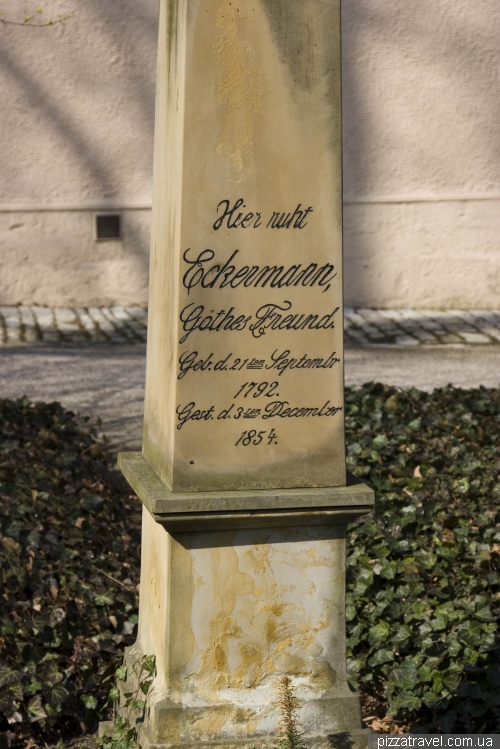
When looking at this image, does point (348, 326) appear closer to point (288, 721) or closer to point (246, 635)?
point (246, 635)

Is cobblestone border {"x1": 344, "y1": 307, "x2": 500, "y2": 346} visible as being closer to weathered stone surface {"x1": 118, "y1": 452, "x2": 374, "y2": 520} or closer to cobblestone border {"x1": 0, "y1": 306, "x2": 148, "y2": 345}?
cobblestone border {"x1": 0, "y1": 306, "x2": 148, "y2": 345}

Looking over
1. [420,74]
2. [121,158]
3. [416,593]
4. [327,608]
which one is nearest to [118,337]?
[121,158]

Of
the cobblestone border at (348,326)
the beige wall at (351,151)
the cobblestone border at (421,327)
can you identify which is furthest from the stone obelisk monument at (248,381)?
the beige wall at (351,151)

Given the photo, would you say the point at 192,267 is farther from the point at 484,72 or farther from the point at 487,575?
the point at 484,72

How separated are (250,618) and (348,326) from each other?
786 cm

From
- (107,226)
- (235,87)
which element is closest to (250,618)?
(235,87)

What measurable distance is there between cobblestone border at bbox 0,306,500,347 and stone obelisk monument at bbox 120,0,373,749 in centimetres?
689

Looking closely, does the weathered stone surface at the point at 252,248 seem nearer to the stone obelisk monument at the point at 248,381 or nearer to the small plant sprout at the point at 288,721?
the stone obelisk monument at the point at 248,381

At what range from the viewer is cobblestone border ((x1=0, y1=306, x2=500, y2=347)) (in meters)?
10.0

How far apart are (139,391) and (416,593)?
12.9ft

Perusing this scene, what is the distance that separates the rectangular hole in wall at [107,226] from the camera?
1125 cm

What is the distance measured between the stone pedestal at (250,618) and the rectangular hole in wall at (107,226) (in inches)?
333

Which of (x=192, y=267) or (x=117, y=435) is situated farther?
(x=117, y=435)

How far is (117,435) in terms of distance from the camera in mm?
6684
